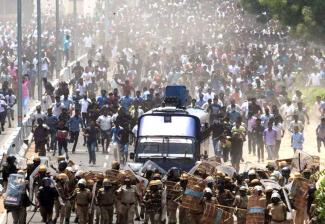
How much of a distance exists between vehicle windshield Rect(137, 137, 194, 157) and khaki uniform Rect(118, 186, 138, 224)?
139 inches

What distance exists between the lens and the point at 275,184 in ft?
94.8

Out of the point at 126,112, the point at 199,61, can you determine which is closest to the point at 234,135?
the point at 126,112

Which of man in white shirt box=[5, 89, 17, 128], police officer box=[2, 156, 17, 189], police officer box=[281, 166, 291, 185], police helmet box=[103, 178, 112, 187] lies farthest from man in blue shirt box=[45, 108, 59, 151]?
police helmet box=[103, 178, 112, 187]

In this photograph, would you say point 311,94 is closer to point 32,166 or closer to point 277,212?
point 32,166

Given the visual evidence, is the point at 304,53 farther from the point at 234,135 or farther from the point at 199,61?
the point at 234,135

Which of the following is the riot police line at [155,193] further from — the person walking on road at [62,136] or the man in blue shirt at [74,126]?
the man in blue shirt at [74,126]

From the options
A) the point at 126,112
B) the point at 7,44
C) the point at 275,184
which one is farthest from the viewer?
the point at 7,44

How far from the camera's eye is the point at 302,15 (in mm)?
52844

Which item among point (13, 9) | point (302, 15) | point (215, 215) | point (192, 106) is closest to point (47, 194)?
point (215, 215)

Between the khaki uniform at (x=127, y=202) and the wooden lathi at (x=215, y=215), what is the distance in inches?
70.1

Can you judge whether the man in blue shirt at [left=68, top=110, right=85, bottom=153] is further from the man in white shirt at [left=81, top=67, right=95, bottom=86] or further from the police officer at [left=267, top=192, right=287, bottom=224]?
the police officer at [left=267, top=192, right=287, bottom=224]

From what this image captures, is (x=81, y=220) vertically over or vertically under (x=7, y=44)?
under

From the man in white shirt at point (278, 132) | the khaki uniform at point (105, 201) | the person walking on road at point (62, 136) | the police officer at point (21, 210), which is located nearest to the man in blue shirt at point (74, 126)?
the person walking on road at point (62, 136)

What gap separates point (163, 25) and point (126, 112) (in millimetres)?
42592
